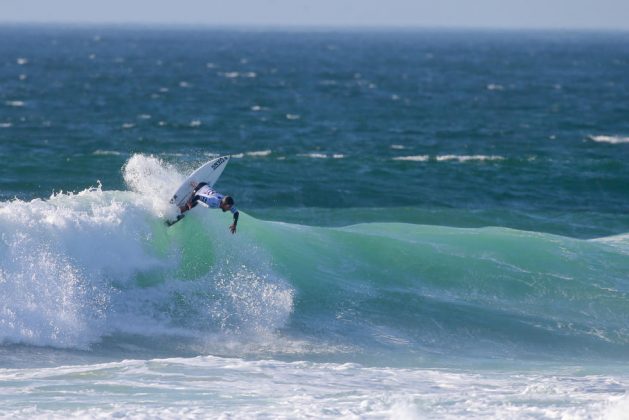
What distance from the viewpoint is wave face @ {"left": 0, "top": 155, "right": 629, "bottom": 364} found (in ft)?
53.9

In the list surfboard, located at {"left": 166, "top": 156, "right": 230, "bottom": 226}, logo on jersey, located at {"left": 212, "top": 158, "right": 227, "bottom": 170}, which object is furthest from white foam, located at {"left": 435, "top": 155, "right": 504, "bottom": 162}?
surfboard, located at {"left": 166, "top": 156, "right": 230, "bottom": 226}

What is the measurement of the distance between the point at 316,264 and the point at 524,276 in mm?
3867

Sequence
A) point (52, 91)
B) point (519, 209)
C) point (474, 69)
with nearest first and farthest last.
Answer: point (519, 209) < point (52, 91) < point (474, 69)

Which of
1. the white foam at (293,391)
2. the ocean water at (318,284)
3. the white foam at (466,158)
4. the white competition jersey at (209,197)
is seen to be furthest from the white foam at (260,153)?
the white foam at (293,391)

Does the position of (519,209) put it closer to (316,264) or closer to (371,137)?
(316,264)

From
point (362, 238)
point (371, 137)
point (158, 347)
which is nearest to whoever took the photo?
point (158, 347)

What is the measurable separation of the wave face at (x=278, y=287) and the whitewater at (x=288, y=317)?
4cm

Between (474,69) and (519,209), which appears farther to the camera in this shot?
(474,69)

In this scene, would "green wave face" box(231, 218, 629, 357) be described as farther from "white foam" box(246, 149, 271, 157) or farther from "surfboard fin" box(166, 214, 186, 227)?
"white foam" box(246, 149, 271, 157)

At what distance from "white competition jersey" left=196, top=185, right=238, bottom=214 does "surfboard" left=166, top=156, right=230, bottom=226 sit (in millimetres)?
573

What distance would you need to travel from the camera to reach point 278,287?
18.6 meters

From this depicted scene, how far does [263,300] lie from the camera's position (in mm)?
17922

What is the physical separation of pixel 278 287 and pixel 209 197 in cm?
206

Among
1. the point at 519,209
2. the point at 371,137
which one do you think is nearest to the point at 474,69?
the point at 371,137
